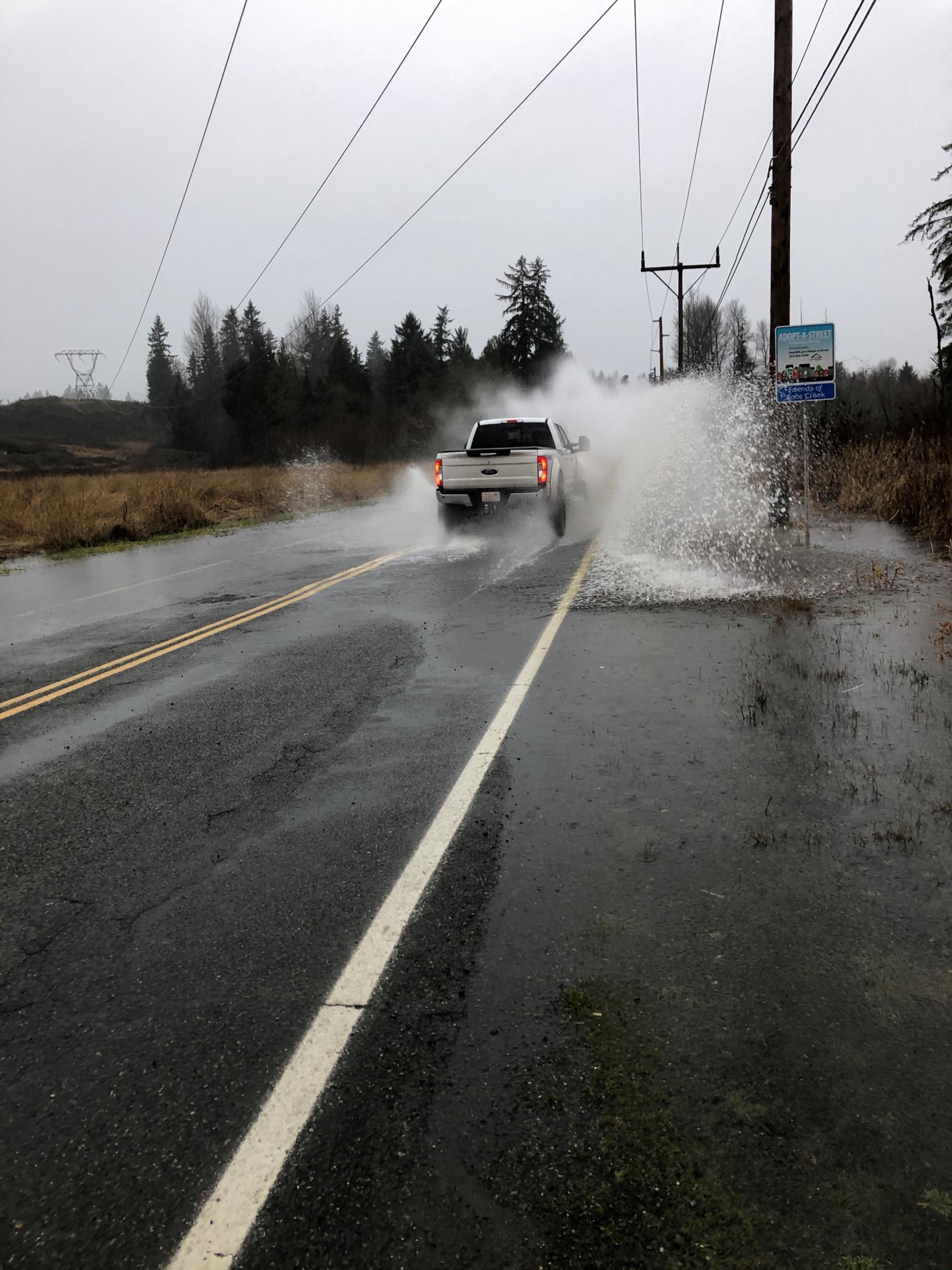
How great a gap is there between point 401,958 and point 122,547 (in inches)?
711

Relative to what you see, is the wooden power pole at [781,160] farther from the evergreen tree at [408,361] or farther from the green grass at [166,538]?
the evergreen tree at [408,361]

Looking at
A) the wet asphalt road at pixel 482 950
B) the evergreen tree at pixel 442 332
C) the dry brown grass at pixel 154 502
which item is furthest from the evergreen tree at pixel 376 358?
the wet asphalt road at pixel 482 950

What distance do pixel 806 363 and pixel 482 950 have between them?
12.4 metres

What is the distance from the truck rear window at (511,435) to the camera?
18.7m

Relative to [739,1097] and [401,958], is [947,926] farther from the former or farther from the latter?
[401,958]

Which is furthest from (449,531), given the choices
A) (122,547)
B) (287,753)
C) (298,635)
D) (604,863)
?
(604,863)

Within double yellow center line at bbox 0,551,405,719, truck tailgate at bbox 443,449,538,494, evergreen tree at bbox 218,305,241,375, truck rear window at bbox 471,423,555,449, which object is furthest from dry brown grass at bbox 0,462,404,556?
evergreen tree at bbox 218,305,241,375

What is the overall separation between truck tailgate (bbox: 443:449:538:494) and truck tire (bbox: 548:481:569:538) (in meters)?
0.81

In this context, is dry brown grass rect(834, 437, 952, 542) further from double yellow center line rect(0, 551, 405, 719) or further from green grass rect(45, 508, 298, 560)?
green grass rect(45, 508, 298, 560)

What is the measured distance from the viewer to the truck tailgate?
1609 centimetres

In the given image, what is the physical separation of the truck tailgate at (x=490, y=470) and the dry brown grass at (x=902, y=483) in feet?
21.4

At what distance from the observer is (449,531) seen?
1756 cm

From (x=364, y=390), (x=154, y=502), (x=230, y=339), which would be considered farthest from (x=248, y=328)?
(x=154, y=502)

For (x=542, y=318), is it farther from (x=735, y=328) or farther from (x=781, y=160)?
(x=781, y=160)
